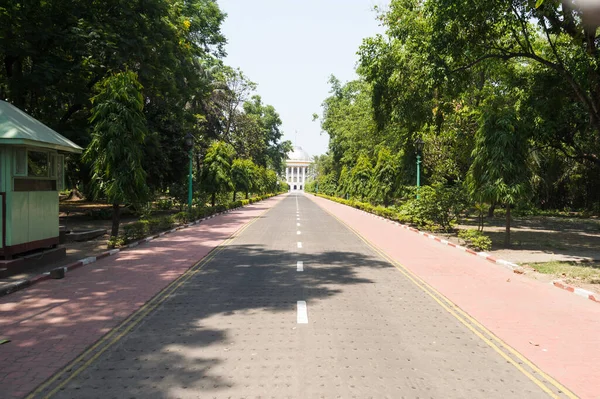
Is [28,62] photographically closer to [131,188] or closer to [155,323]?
[131,188]

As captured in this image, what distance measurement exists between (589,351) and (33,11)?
23.7 metres

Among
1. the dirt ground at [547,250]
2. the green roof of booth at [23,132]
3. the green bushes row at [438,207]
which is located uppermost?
the green roof of booth at [23,132]

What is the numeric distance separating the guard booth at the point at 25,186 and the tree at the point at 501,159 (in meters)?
13.5

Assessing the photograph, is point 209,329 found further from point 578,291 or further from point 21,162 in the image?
point 578,291

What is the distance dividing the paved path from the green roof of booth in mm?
4969

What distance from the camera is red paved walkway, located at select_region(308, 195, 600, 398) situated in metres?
5.27

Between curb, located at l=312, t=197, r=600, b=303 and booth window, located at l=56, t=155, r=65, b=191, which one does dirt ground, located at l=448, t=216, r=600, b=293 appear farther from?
booth window, located at l=56, t=155, r=65, b=191

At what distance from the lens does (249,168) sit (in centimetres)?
6147

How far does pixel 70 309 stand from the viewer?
752cm

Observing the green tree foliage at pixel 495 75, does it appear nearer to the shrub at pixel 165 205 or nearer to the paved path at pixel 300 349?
the paved path at pixel 300 349

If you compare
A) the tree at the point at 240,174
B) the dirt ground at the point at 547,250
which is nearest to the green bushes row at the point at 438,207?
the dirt ground at the point at 547,250

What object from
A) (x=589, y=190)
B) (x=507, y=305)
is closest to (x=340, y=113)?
(x=589, y=190)

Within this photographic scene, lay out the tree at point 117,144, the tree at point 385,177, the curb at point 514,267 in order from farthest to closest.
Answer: the tree at point 385,177 < the tree at point 117,144 < the curb at point 514,267

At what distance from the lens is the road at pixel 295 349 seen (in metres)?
4.45
